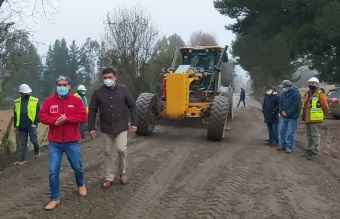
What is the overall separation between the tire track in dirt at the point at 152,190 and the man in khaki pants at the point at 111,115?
67 cm

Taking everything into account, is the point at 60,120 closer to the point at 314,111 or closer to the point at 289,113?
the point at 314,111

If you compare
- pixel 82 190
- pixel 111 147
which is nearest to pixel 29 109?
pixel 111 147

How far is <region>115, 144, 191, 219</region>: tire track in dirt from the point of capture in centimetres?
591

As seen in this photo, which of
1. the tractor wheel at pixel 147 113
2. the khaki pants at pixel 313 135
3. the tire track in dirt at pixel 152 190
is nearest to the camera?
the tire track in dirt at pixel 152 190

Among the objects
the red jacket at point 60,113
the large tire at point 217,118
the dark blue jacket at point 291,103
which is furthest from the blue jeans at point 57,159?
the dark blue jacket at point 291,103

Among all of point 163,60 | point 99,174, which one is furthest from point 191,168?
point 163,60

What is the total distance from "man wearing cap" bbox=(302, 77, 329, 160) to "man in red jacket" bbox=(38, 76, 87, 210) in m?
5.65

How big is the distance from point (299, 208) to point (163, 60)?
25275mm

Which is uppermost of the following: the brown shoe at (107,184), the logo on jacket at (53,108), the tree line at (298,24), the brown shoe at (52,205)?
the tree line at (298,24)

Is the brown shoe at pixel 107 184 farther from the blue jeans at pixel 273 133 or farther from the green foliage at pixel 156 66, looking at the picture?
the green foliage at pixel 156 66

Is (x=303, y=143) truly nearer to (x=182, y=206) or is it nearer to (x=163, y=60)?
(x=182, y=206)

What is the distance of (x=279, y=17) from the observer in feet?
78.1

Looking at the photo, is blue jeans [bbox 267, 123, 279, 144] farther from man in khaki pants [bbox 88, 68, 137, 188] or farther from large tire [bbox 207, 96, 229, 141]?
man in khaki pants [bbox 88, 68, 137, 188]

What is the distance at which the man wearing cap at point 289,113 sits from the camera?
1044 centimetres
